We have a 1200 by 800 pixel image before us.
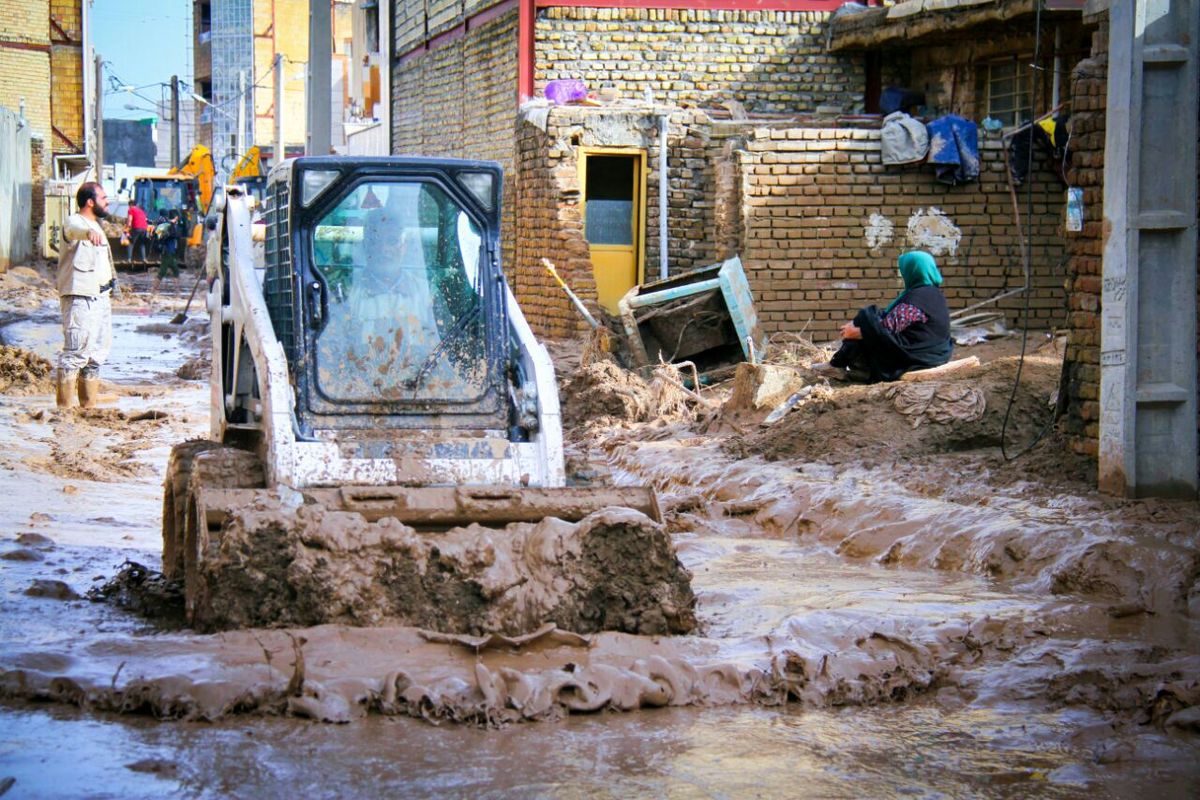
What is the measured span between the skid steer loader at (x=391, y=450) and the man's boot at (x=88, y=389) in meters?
5.72

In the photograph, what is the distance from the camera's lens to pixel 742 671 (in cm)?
535

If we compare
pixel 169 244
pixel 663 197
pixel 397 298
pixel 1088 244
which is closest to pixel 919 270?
pixel 1088 244

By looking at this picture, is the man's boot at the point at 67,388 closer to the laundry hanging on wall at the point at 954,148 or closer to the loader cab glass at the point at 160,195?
the laundry hanging on wall at the point at 954,148

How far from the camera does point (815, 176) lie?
1405 centimetres

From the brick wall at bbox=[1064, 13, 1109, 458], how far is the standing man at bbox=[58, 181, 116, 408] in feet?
24.3

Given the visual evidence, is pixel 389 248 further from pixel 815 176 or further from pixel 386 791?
pixel 815 176

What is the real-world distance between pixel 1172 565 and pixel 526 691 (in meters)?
3.52

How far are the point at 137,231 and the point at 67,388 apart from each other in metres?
24.3

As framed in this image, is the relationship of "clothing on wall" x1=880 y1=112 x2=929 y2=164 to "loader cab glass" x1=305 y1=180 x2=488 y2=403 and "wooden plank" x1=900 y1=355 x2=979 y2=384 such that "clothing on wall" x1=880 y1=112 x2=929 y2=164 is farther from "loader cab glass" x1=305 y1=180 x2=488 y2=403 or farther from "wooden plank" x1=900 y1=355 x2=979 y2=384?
"loader cab glass" x1=305 y1=180 x2=488 y2=403

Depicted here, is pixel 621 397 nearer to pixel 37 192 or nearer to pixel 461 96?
pixel 461 96

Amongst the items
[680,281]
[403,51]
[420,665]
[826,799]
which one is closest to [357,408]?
[420,665]

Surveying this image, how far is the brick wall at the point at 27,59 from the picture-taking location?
106ft

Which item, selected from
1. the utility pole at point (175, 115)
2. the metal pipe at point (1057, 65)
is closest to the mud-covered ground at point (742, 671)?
the metal pipe at point (1057, 65)

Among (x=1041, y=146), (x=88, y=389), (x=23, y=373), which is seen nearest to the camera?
Answer: (x=88, y=389)
